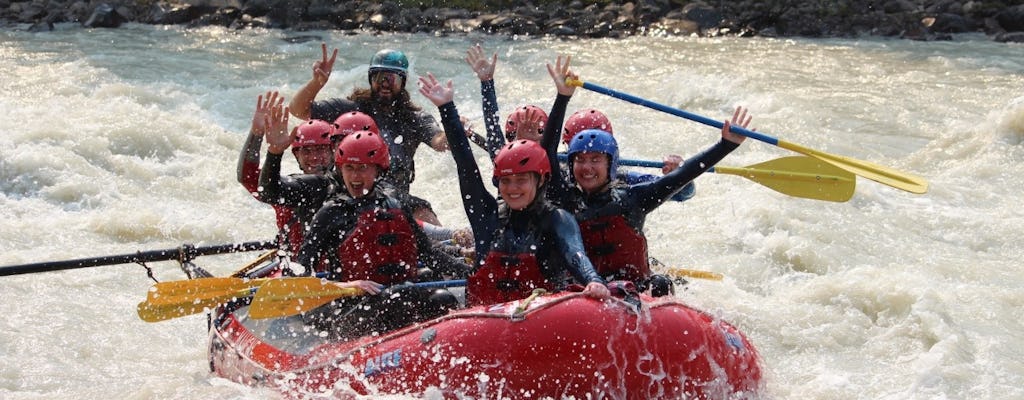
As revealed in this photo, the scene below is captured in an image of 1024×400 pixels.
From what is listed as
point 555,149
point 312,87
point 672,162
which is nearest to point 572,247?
point 555,149

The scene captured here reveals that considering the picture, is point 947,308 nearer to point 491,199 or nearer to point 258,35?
point 491,199

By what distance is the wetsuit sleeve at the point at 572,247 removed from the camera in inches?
180

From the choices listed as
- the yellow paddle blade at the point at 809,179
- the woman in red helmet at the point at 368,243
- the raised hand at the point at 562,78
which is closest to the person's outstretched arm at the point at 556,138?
the raised hand at the point at 562,78

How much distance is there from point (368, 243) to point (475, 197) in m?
0.68

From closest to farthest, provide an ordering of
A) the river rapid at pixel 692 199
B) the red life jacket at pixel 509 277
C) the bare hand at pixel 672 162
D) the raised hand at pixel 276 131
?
the red life jacket at pixel 509 277, the raised hand at pixel 276 131, the bare hand at pixel 672 162, the river rapid at pixel 692 199

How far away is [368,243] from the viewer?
5.27 meters

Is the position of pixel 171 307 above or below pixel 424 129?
below

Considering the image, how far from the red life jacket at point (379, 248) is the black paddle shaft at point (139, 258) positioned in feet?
4.35

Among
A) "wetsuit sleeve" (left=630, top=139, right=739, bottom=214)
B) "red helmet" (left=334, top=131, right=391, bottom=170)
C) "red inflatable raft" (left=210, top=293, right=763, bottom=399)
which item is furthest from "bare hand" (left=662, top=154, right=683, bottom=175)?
"red helmet" (left=334, top=131, right=391, bottom=170)

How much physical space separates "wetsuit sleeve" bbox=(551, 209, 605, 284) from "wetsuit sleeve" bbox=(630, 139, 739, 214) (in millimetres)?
491

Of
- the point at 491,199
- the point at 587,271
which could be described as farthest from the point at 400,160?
the point at 587,271

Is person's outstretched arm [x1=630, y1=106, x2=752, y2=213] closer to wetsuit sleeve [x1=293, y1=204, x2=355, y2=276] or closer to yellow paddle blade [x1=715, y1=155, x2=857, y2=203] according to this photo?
yellow paddle blade [x1=715, y1=155, x2=857, y2=203]

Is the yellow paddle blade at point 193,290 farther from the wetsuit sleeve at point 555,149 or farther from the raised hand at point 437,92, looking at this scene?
the wetsuit sleeve at point 555,149

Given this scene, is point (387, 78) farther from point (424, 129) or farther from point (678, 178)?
point (678, 178)
